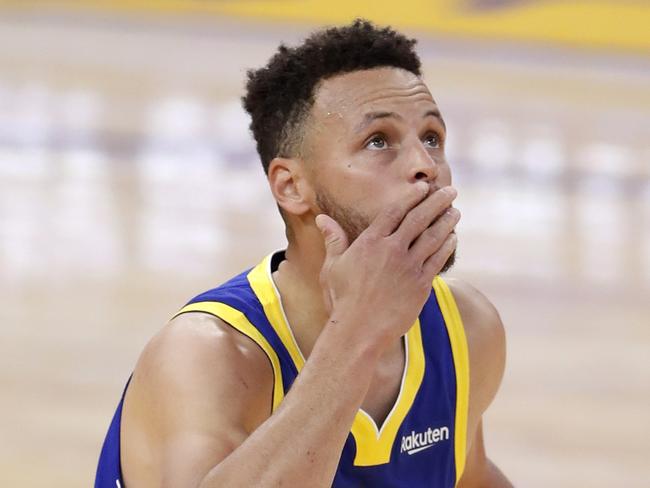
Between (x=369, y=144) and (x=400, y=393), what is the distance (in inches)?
21.7

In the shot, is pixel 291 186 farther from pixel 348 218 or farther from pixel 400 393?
pixel 400 393

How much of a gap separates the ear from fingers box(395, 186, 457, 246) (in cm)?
38

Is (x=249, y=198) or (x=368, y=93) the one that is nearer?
(x=368, y=93)

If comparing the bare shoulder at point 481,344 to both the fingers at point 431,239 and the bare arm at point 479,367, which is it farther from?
the fingers at point 431,239

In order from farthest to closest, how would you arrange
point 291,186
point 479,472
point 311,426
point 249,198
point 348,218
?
1. point 249,198
2. point 479,472
3. point 291,186
4. point 348,218
5. point 311,426

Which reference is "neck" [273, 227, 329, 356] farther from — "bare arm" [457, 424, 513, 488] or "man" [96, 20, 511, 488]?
"bare arm" [457, 424, 513, 488]

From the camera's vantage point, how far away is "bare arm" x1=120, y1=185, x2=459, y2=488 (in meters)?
1.68

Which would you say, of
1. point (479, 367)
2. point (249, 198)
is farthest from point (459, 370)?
point (249, 198)

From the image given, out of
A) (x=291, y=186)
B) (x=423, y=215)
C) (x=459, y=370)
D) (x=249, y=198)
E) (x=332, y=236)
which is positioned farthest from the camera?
(x=249, y=198)

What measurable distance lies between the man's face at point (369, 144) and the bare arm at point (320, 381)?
0.12m

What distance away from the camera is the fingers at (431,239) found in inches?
69.9

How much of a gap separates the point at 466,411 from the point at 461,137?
17.3ft

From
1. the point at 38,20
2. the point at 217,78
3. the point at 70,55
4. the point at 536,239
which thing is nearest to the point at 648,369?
the point at 536,239

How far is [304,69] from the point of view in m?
2.23
